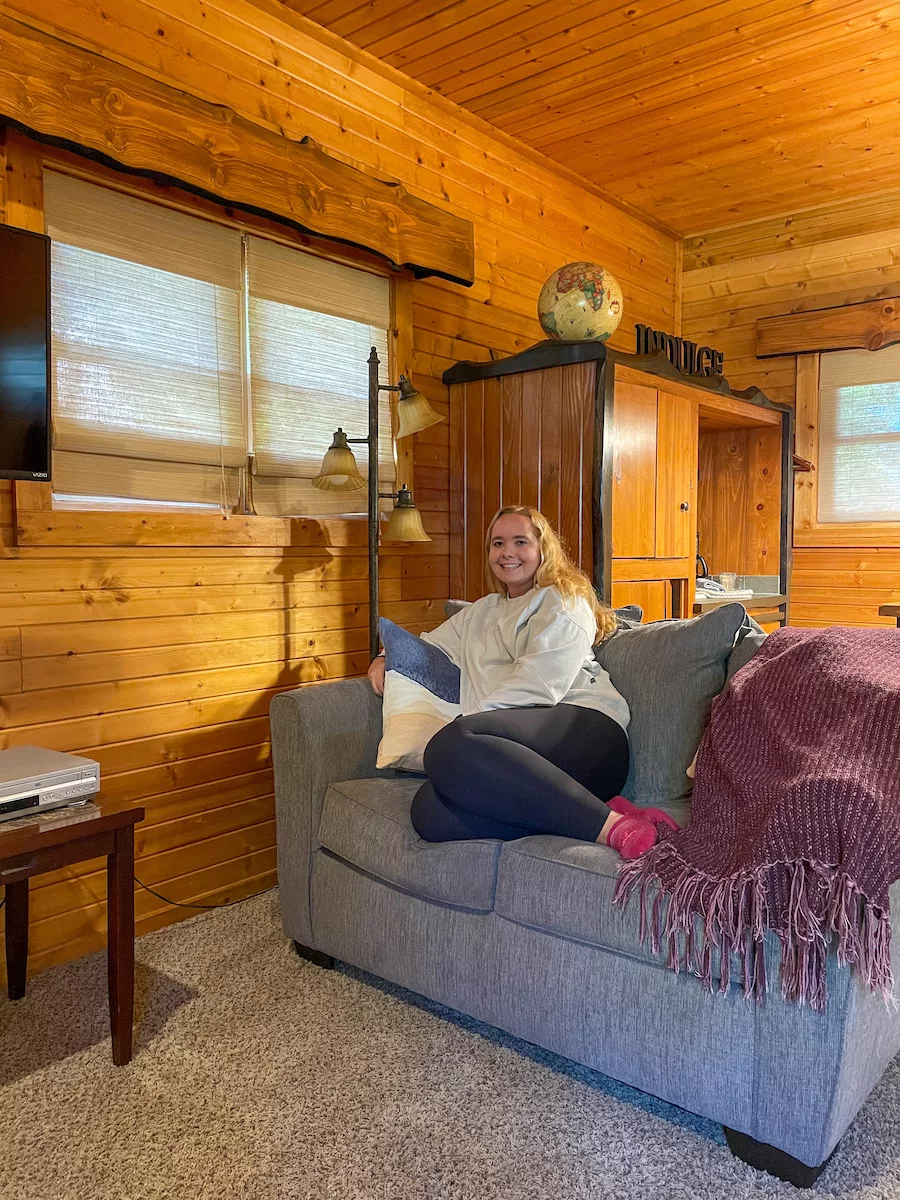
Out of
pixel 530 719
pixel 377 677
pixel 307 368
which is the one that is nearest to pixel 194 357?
pixel 307 368

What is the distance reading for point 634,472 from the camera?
3172 mm

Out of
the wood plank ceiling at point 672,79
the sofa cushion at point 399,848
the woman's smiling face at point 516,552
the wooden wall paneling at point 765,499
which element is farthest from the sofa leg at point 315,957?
the wooden wall paneling at point 765,499

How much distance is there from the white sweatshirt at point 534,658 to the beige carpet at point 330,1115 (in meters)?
0.74

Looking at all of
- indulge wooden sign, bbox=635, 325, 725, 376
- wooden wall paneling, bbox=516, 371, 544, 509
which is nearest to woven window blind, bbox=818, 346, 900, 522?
indulge wooden sign, bbox=635, 325, 725, 376

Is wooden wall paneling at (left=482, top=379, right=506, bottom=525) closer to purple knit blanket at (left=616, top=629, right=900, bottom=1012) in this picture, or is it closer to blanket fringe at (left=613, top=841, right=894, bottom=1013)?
purple knit blanket at (left=616, top=629, right=900, bottom=1012)

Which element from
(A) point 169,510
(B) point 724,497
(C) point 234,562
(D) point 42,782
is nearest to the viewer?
(D) point 42,782

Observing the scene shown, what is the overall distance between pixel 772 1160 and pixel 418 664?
1.32 metres

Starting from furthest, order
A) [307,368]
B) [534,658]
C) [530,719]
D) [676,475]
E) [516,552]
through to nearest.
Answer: [676,475] → [307,368] → [516,552] → [534,658] → [530,719]

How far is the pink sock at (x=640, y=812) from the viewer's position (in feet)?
6.23

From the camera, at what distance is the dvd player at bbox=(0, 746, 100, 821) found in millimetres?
1757

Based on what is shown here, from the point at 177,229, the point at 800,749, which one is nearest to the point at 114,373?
the point at 177,229

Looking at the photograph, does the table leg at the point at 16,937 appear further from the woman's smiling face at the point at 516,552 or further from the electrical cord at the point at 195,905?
the woman's smiling face at the point at 516,552

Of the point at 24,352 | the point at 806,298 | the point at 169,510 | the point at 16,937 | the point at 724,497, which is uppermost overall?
the point at 806,298

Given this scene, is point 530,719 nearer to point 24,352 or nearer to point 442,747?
point 442,747
